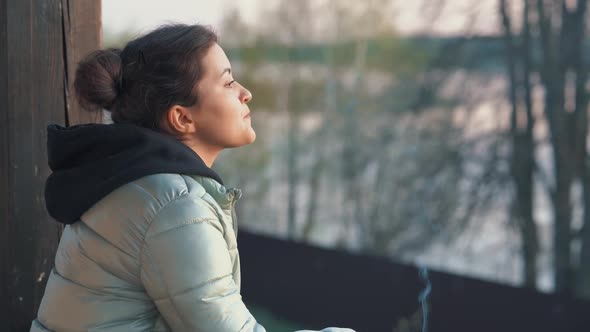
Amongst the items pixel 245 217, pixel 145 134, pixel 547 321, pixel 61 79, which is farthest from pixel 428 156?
pixel 145 134

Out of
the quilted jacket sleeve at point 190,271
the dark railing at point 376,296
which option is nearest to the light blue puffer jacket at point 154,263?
the quilted jacket sleeve at point 190,271

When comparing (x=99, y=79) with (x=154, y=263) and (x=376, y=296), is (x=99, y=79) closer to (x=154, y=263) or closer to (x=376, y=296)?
(x=154, y=263)

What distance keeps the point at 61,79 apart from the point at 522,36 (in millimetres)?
3290

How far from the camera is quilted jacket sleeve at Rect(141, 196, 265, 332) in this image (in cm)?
132

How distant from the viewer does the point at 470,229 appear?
483 cm

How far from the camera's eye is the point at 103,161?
1425 millimetres

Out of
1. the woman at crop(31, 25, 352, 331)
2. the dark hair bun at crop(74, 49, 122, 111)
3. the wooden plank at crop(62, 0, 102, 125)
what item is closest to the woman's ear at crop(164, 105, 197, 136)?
the woman at crop(31, 25, 352, 331)

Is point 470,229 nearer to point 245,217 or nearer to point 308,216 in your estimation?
point 308,216

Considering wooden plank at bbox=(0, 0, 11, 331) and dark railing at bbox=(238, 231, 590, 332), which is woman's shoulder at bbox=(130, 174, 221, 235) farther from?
dark railing at bbox=(238, 231, 590, 332)

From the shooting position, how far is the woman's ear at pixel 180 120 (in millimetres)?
1573

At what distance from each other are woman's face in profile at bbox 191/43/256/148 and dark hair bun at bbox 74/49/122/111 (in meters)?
0.15

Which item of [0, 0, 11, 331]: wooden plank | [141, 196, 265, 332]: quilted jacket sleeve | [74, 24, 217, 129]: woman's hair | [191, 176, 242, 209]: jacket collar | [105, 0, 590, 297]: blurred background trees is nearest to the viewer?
[141, 196, 265, 332]: quilted jacket sleeve

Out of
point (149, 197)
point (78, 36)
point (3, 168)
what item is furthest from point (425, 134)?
point (149, 197)

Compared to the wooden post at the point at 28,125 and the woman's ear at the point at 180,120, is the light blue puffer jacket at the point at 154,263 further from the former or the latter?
the wooden post at the point at 28,125
